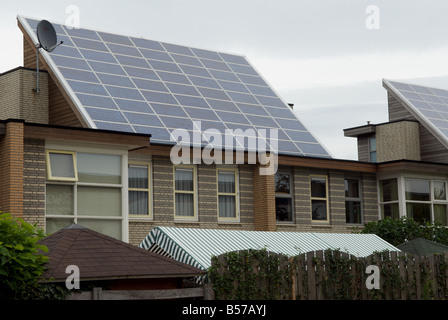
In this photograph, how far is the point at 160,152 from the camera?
2323cm

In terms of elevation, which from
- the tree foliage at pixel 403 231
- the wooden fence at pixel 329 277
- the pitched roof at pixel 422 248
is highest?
the tree foliage at pixel 403 231

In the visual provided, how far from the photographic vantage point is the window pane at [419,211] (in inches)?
1157

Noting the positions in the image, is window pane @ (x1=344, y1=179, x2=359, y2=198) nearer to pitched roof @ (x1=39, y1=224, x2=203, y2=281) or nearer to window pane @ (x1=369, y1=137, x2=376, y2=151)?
window pane @ (x1=369, y1=137, x2=376, y2=151)

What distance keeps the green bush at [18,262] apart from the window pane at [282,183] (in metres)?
14.7

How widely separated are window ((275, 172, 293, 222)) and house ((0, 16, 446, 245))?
39 millimetres

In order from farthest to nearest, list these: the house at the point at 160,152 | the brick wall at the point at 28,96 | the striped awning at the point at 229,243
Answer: the brick wall at the point at 28,96
the house at the point at 160,152
the striped awning at the point at 229,243

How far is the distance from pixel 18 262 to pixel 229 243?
247 inches

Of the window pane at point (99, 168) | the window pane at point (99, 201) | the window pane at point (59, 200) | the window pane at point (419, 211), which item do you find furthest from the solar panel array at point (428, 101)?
the window pane at point (59, 200)

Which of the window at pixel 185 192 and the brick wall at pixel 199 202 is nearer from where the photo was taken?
the brick wall at pixel 199 202

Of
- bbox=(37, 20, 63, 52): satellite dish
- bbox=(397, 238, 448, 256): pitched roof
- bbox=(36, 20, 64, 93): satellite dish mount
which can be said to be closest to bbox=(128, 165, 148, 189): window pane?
bbox=(36, 20, 64, 93): satellite dish mount

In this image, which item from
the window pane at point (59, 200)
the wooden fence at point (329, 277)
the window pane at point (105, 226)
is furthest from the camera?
the window pane at point (105, 226)

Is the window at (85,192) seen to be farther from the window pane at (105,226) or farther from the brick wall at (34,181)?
the brick wall at (34,181)

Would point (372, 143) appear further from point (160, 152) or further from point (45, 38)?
point (45, 38)

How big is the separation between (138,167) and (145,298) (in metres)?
10.1
